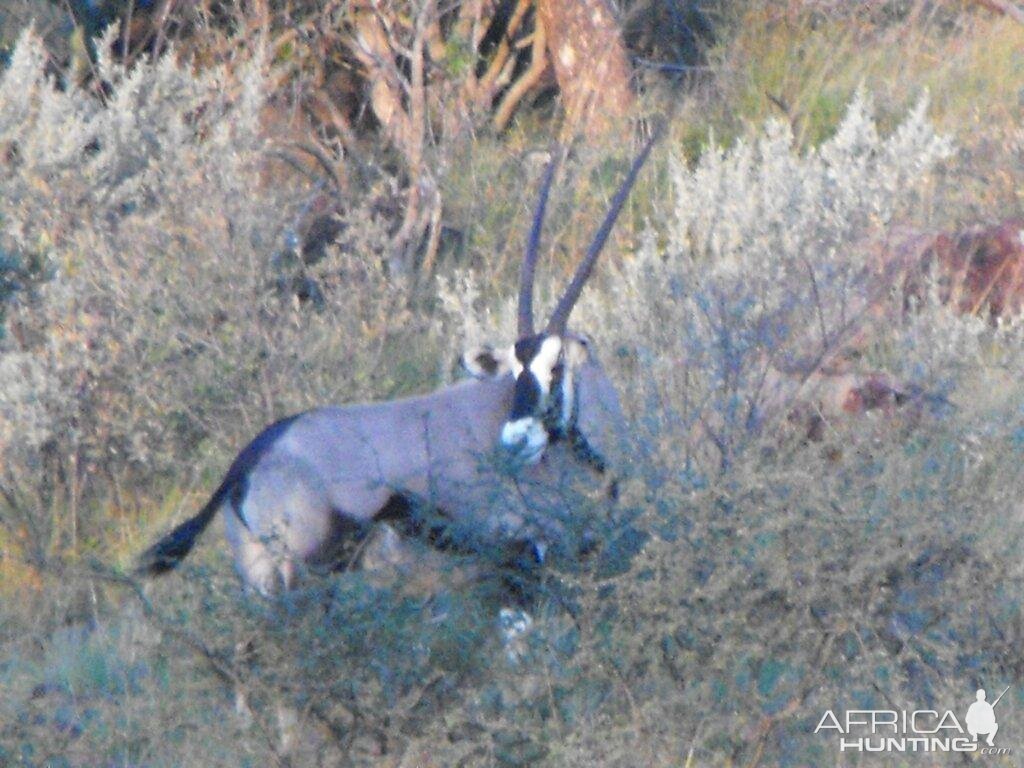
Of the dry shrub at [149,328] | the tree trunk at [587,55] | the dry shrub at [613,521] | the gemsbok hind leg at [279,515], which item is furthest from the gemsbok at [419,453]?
the tree trunk at [587,55]

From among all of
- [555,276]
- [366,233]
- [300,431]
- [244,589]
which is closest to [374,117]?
[555,276]

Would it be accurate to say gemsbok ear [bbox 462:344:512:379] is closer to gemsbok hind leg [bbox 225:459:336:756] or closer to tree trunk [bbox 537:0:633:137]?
gemsbok hind leg [bbox 225:459:336:756]

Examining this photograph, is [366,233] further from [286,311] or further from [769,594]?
[769,594]

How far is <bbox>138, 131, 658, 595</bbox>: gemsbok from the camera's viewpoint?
4.46m

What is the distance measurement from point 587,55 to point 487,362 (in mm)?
5443

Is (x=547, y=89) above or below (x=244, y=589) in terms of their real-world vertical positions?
below

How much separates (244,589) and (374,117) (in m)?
6.98

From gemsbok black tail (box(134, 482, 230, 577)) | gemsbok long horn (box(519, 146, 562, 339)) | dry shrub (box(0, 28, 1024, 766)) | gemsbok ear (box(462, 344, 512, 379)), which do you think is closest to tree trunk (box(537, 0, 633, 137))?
dry shrub (box(0, 28, 1024, 766))

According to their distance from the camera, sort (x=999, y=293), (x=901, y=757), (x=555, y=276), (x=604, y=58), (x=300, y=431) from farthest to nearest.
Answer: (x=604, y=58)
(x=555, y=276)
(x=999, y=293)
(x=300, y=431)
(x=901, y=757)

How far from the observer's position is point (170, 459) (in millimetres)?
6207

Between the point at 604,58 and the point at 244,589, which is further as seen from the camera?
the point at 604,58

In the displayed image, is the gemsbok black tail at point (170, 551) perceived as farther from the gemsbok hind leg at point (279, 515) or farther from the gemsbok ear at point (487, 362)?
the gemsbok ear at point (487, 362)

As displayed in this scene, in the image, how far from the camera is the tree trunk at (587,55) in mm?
9992

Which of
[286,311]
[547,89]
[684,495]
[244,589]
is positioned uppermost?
[684,495]
